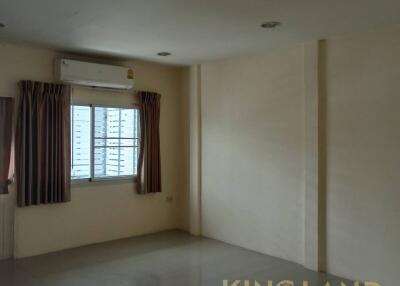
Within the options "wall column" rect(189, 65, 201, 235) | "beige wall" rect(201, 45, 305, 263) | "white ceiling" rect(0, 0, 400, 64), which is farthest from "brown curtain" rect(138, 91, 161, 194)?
"white ceiling" rect(0, 0, 400, 64)

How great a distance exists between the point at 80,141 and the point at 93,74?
2.99 ft

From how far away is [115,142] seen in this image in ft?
18.2

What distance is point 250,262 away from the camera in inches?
180

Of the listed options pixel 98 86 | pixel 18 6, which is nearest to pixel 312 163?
pixel 98 86

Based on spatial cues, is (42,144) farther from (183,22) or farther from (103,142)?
(183,22)

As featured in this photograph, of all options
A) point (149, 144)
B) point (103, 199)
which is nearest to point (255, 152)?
point (149, 144)

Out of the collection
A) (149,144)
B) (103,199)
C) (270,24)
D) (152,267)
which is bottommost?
(152,267)

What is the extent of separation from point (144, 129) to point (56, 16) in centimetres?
243

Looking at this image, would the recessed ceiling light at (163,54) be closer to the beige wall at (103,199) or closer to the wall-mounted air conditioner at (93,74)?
the wall-mounted air conditioner at (93,74)

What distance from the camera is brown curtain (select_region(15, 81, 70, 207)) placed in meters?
4.60

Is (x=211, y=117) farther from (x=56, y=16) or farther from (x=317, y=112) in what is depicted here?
(x=56, y=16)

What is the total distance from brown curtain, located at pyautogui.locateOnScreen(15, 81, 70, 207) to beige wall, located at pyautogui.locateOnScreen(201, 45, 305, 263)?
1996mm

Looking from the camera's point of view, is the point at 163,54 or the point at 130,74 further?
the point at 130,74

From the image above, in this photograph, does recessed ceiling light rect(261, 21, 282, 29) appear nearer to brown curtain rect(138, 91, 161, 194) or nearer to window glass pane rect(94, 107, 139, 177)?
brown curtain rect(138, 91, 161, 194)
